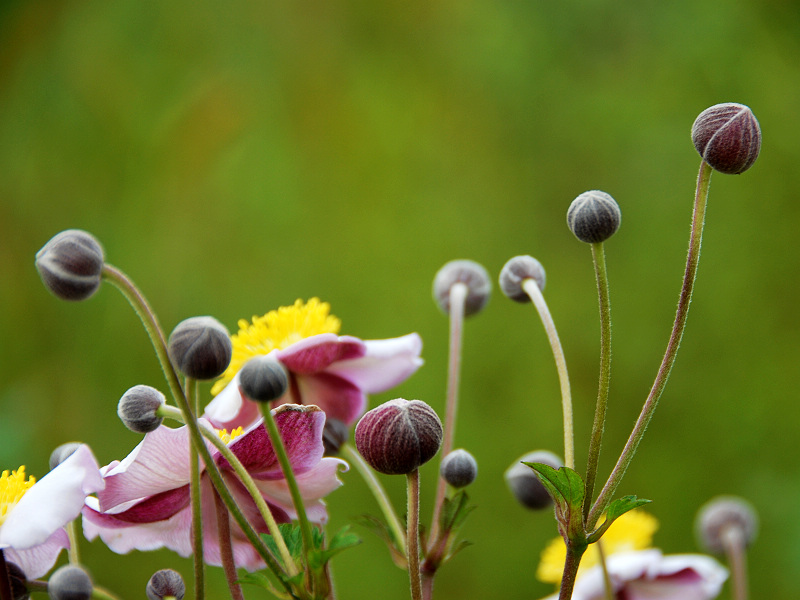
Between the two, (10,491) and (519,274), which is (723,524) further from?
(10,491)

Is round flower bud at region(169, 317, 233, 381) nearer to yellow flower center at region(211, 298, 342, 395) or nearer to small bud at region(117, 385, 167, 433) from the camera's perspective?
small bud at region(117, 385, 167, 433)

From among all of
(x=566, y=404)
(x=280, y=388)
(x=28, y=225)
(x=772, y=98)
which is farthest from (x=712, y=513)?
(x=28, y=225)

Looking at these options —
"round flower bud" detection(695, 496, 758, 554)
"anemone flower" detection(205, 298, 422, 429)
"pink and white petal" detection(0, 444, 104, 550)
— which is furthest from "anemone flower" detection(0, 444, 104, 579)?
"round flower bud" detection(695, 496, 758, 554)

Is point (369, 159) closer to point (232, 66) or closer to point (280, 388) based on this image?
point (232, 66)

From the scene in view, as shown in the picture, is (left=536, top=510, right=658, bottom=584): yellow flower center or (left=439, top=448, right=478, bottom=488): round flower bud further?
(left=536, top=510, right=658, bottom=584): yellow flower center

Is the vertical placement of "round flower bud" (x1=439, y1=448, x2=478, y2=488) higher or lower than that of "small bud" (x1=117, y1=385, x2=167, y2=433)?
higher

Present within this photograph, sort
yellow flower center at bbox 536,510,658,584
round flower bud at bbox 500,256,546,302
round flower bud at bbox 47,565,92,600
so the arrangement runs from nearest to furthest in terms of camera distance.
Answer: round flower bud at bbox 47,565,92,600 < round flower bud at bbox 500,256,546,302 < yellow flower center at bbox 536,510,658,584
